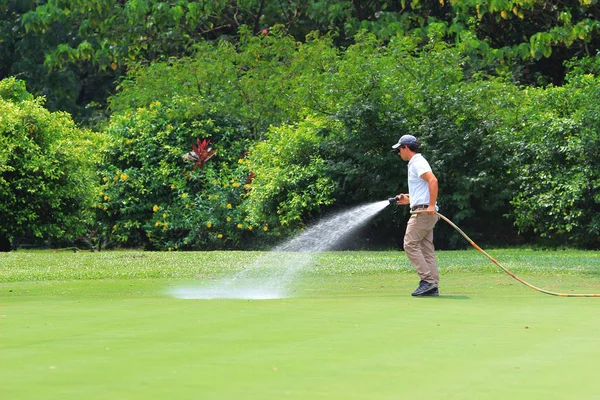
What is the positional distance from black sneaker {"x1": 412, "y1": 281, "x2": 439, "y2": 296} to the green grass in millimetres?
278

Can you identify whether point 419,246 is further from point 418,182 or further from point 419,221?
point 418,182

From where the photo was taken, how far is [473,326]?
30.1 ft

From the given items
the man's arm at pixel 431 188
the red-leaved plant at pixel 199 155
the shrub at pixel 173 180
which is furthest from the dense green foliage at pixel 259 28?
the man's arm at pixel 431 188

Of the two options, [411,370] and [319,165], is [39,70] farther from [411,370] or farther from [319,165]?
[411,370]

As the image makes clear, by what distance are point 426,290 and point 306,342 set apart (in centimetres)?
456

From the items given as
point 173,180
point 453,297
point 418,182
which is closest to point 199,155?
point 173,180

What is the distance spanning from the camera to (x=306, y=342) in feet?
26.6

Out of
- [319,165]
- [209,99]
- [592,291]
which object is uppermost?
[209,99]

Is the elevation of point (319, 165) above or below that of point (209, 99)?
below

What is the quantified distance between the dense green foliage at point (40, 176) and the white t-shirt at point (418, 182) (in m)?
12.5

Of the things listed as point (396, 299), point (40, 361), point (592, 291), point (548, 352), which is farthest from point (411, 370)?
point (592, 291)

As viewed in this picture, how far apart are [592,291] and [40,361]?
8.01m

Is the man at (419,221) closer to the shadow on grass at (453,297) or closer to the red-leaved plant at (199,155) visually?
the shadow on grass at (453,297)

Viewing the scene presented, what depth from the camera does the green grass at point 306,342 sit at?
6242mm
